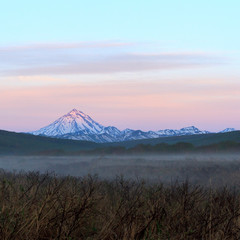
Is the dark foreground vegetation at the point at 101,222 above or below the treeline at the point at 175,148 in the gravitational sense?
below

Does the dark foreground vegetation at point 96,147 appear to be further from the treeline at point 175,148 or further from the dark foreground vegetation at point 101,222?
the dark foreground vegetation at point 101,222

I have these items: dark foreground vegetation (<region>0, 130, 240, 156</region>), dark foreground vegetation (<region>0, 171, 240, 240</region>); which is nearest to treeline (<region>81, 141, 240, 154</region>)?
dark foreground vegetation (<region>0, 130, 240, 156</region>)

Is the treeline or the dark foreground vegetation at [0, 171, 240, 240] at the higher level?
the treeline

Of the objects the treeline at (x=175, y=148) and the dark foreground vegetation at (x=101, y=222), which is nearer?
the dark foreground vegetation at (x=101, y=222)

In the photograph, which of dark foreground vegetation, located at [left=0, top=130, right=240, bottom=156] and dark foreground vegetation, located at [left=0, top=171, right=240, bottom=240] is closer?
dark foreground vegetation, located at [left=0, top=171, right=240, bottom=240]

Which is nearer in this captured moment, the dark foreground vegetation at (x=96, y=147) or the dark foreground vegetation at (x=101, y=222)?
the dark foreground vegetation at (x=101, y=222)

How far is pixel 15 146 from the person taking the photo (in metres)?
118

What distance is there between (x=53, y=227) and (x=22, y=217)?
58 centimetres

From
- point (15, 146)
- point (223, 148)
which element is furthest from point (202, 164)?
point (15, 146)

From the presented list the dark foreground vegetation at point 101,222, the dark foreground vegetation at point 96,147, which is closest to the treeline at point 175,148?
the dark foreground vegetation at point 96,147

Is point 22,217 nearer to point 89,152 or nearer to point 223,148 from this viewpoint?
point 223,148

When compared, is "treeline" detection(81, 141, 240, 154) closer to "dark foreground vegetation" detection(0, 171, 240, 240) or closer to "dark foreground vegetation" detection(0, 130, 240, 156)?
"dark foreground vegetation" detection(0, 130, 240, 156)

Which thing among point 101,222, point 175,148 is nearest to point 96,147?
point 175,148

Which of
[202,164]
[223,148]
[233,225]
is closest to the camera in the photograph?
[233,225]
